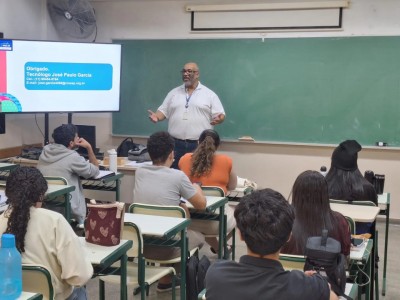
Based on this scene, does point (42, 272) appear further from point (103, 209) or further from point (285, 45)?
point (285, 45)

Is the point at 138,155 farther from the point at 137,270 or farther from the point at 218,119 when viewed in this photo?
the point at 137,270

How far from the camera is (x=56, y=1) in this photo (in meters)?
6.73

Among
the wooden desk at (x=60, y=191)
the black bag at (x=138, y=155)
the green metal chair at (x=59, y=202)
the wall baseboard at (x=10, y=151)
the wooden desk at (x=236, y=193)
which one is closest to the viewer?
the wooden desk at (x=60, y=191)

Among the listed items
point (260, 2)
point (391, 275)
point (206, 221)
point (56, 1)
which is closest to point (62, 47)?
point (56, 1)

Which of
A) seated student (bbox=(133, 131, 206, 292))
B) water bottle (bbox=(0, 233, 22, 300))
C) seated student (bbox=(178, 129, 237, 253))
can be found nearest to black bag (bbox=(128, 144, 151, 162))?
seated student (bbox=(178, 129, 237, 253))

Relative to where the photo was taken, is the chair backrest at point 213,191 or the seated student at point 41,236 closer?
the seated student at point 41,236

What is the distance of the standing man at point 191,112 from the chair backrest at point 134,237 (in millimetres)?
2971

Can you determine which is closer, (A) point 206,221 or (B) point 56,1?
(A) point 206,221

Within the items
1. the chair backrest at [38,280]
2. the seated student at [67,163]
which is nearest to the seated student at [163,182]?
the seated student at [67,163]

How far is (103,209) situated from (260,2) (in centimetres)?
431

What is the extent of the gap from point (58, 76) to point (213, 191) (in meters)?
2.76

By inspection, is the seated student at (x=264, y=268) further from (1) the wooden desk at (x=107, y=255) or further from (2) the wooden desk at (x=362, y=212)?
(2) the wooden desk at (x=362, y=212)

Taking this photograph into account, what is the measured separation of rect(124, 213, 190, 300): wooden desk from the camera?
309 cm

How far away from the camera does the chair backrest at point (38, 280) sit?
7.34ft
